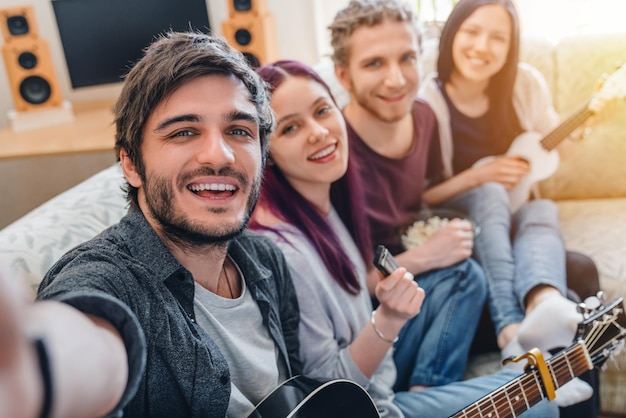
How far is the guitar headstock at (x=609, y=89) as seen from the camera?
126 centimetres

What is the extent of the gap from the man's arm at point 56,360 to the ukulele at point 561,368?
633 millimetres

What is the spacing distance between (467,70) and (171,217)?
85cm

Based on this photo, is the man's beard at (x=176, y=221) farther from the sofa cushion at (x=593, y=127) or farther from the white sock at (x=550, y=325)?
the sofa cushion at (x=593, y=127)

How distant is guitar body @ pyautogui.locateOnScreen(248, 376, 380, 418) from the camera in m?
0.77

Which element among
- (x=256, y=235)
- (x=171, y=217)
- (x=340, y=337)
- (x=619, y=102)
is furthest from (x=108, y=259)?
(x=619, y=102)

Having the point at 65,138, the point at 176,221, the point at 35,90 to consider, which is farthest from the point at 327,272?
the point at 35,90

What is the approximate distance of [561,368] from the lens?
981 mm

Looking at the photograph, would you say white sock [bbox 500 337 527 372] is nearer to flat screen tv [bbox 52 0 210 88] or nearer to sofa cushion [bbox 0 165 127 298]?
sofa cushion [bbox 0 165 127 298]

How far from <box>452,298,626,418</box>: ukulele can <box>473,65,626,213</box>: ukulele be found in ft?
1.21

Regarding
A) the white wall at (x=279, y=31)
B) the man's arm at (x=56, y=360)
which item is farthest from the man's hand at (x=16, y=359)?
the white wall at (x=279, y=31)

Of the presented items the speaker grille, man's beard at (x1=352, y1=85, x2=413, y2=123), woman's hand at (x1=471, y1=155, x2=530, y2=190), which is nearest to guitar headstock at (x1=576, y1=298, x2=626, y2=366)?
woman's hand at (x1=471, y1=155, x2=530, y2=190)

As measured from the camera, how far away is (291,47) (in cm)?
246

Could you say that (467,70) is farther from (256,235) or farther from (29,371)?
(29,371)

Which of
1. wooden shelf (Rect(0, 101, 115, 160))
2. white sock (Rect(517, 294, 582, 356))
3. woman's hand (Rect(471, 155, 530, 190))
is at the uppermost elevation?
wooden shelf (Rect(0, 101, 115, 160))
